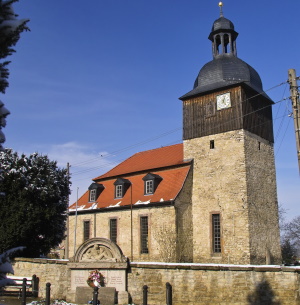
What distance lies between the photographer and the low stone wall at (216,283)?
1258 cm

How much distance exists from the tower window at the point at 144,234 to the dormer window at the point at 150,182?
1.94 metres

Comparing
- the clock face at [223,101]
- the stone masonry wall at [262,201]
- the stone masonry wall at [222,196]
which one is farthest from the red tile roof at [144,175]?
the clock face at [223,101]

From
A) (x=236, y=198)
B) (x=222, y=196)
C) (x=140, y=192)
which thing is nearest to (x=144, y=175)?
(x=140, y=192)

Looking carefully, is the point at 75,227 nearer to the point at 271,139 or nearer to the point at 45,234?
the point at 45,234

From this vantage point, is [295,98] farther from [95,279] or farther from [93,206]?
[93,206]

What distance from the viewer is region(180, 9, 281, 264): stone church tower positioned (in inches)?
929

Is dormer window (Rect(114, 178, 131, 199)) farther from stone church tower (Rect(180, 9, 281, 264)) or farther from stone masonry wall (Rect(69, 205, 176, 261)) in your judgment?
stone church tower (Rect(180, 9, 281, 264))

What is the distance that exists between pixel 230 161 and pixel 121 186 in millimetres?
8856

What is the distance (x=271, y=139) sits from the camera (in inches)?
1086

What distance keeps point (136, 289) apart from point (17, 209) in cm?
891

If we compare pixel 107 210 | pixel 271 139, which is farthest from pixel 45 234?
pixel 271 139

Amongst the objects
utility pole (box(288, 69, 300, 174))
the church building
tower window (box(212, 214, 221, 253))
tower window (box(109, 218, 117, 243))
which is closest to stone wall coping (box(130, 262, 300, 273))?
utility pole (box(288, 69, 300, 174))

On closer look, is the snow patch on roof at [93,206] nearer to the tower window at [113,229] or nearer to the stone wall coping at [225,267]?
the tower window at [113,229]

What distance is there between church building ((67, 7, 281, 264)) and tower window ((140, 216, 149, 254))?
0.21 feet
